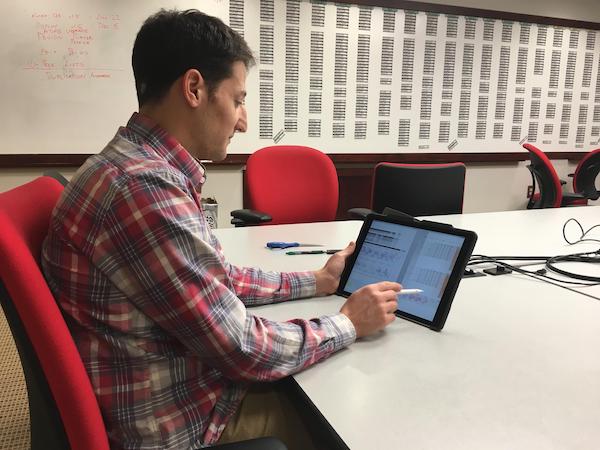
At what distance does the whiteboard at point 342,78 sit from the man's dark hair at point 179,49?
161cm

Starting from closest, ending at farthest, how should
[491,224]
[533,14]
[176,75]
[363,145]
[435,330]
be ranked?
[176,75] < [435,330] < [491,224] < [363,145] < [533,14]

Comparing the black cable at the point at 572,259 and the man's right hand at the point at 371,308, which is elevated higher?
the man's right hand at the point at 371,308

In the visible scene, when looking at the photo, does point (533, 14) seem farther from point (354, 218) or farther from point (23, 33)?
point (23, 33)

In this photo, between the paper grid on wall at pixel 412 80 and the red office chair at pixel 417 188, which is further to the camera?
the paper grid on wall at pixel 412 80

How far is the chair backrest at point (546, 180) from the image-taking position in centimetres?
306

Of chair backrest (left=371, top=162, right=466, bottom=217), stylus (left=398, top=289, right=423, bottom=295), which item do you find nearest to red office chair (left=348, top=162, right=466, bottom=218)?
chair backrest (left=371, top=162, right=466, bottom=217)

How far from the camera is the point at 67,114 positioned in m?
2.94

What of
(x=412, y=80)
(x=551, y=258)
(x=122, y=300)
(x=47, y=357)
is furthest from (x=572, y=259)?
(x=412, y=80)

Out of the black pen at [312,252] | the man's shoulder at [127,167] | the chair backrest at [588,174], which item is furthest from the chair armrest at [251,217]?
the chair backrest at [588,174]

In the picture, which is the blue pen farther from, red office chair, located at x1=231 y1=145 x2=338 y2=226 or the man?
red office chair, located at x1=231 y1=145 x2=338 y2=226

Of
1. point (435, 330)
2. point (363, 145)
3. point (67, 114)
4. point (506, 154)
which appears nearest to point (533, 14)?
point (506, 154)

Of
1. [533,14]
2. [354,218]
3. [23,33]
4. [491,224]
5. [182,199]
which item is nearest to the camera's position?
[182,199]

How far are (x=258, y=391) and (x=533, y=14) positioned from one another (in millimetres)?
4187

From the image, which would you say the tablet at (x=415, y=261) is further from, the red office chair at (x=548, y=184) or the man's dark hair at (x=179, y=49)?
the red office chair at (x=548, y=184)
